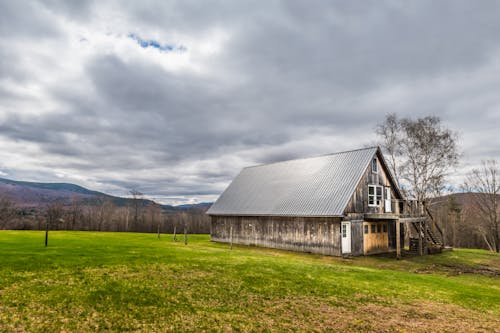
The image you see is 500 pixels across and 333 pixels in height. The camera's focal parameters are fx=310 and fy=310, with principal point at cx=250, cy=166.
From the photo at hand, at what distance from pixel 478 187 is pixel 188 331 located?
4798 cm

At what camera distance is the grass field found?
762cm

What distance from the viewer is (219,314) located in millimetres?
8391

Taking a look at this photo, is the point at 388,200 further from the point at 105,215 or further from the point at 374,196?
the point at 105,215

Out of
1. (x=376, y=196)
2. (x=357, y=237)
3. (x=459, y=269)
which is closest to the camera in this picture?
(x=459, y=269)

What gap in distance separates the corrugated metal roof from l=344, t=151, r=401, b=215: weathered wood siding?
931 millimetres

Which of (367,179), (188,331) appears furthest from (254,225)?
(188,331)

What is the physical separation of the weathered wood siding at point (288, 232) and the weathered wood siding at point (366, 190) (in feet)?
7.50

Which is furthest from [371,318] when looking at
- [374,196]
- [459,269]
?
[374,196]

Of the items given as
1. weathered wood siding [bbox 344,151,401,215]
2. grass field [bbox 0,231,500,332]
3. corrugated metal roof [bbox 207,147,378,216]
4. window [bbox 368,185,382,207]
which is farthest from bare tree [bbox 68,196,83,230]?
window [bbox 368,185,382,207]

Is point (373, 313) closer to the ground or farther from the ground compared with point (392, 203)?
closer to the ground

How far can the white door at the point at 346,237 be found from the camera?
25047 mm

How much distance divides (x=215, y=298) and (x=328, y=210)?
17269mm

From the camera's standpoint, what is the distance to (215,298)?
9.74 metres

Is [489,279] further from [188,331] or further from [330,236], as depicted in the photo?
[188,331]
